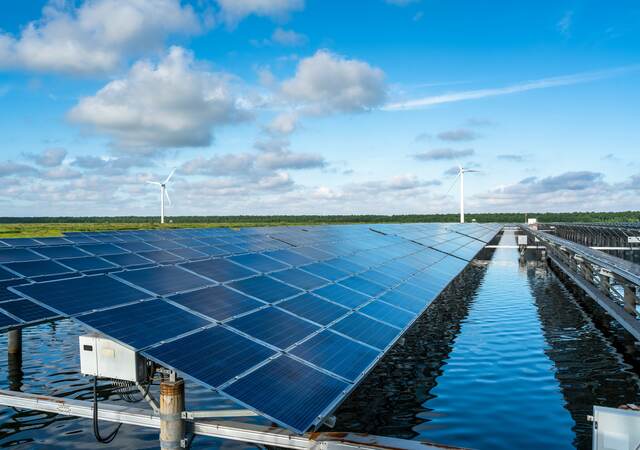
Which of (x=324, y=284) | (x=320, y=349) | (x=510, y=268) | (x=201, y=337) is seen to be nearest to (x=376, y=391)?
(x=324, y=284)

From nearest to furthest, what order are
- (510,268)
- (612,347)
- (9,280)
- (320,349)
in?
(320,349) → (9,280) → (612,347) → (510,268)

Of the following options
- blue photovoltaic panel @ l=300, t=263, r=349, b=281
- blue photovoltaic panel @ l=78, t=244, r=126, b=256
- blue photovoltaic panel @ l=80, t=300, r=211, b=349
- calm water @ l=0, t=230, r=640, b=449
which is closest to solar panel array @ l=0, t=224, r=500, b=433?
blue photovoltaic panel @ l=80, t=300, r=211, b=349

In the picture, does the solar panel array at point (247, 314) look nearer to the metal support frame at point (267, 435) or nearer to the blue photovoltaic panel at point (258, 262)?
the blue photovoltaic panel at point (258, 262)

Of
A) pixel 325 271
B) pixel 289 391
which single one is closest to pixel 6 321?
pixel 289 391

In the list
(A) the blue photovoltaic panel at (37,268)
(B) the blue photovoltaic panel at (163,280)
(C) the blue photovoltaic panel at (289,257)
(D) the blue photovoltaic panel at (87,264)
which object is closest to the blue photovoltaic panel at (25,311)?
(B) the blue photovoltaic panel at (163,280)

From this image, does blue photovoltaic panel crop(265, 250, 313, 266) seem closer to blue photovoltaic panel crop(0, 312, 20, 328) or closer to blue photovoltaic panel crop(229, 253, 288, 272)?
blue photovoltaic panel crop(229, 253, 288, 272)

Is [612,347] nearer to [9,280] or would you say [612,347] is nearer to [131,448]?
[131,448]

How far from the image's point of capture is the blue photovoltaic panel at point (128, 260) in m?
20.7

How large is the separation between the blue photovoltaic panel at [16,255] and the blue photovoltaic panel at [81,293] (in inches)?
374

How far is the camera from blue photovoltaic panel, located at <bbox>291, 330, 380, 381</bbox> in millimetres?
9547

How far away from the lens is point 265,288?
14.1 meters

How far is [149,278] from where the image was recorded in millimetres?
12930

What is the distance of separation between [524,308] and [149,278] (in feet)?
80.4

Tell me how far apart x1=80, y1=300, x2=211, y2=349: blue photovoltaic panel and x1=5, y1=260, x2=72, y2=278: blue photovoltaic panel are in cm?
869
